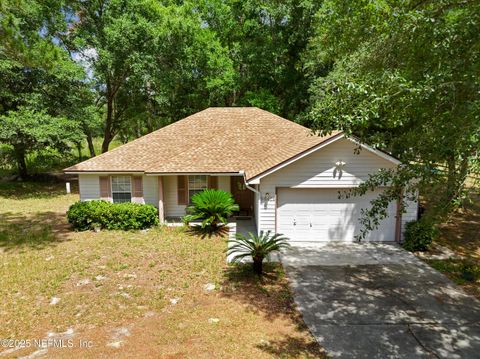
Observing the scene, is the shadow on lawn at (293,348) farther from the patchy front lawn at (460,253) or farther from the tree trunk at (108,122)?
the tree trunk at (108,122)

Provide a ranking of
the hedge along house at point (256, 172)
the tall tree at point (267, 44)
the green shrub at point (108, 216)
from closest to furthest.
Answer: the hedge along house at point (256, 172), the green shrub at point (108, 216), the tall tree at point (267, 44)

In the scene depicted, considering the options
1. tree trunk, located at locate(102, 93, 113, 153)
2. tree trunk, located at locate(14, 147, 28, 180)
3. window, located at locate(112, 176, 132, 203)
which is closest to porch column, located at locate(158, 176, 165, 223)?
window, located at locate(112, 176, 132, 203)

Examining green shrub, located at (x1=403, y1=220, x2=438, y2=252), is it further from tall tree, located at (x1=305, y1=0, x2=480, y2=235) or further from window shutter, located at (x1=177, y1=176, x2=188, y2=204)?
window shutter, located at (x1=177, y1=176, x2=188, y2=204)

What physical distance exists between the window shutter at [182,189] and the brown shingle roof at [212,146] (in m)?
1.02

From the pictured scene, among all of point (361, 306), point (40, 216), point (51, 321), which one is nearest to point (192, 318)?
point (51, 321)

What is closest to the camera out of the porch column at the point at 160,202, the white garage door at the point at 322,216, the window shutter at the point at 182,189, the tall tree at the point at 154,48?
the white garage door at the point at 322,216

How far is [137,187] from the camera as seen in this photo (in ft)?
51.8

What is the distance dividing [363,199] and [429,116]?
6.15 metres

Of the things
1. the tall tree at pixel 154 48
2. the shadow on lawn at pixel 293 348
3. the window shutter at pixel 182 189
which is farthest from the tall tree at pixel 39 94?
the shadow on lawn at pixel 293 348

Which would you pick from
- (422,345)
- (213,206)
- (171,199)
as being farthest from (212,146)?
(422,345)

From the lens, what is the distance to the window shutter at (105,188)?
15.7 meters

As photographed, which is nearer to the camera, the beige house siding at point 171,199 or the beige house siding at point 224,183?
the beige house siding at point 171,199

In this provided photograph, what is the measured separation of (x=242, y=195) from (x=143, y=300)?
29.3 feet

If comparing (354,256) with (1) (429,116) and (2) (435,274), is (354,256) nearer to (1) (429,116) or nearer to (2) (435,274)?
(2) (435,274)
